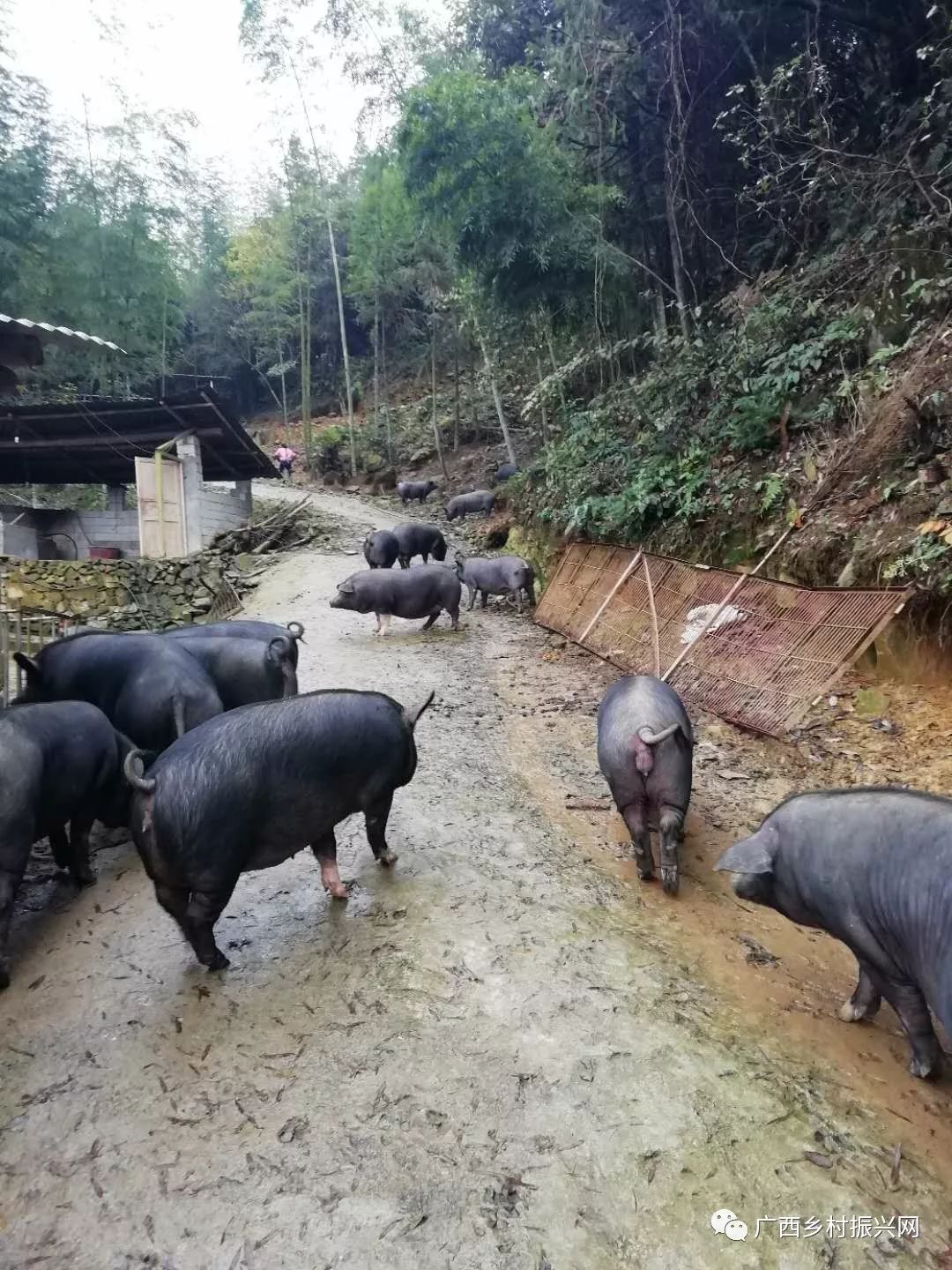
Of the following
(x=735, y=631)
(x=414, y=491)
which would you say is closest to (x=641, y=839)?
(x=735, y=631)

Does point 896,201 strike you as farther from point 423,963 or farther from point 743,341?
point 423,963

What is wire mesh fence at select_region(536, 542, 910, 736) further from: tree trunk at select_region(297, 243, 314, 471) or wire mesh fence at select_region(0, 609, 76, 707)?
tree trunk at select_region(297, 243, 314, 471)

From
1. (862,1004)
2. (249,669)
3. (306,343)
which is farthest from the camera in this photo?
(306,343)

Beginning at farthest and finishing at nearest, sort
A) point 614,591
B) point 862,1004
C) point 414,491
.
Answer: point 414,491 → point 614,591 → point 862,1004

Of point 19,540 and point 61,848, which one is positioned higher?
point 19,540

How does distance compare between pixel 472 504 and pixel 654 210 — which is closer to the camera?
pixel 654 210

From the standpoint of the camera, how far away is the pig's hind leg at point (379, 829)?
3.58m

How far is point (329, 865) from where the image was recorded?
3502 mm

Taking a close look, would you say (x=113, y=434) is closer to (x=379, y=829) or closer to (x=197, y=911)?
(x=379, y=829)

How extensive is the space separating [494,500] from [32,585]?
994cm

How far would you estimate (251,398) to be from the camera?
38.3 meters

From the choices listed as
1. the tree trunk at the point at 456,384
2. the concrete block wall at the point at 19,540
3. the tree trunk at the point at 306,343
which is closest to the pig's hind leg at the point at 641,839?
the concrete block wall at the point at 19,540

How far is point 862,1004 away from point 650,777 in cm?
131

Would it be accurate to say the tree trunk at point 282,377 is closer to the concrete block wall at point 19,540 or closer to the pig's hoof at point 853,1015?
the concrete block wall at point 19,540
